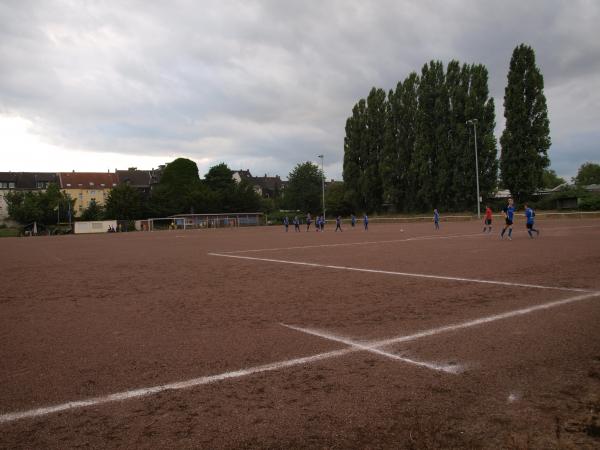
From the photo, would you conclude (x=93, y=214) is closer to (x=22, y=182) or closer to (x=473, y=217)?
(x=22, y=182)

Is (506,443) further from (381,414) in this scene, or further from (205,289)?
(205,289)

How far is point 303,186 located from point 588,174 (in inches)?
3190

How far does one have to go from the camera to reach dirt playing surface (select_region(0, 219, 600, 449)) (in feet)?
10.3

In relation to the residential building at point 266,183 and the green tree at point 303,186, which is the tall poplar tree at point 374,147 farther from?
the residential building at point 266,183

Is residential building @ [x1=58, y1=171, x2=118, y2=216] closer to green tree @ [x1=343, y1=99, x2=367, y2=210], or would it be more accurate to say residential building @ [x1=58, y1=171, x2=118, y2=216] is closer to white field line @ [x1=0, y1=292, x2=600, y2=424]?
green tree @ [x1=343, y1=99, x2=367, y2=210]

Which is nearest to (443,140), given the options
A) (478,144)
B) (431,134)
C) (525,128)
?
(431,134)

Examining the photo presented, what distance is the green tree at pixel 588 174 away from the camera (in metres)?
123

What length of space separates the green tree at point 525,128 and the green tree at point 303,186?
43358 mm

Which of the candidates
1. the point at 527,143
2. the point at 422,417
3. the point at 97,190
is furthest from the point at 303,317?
the point at 97,190

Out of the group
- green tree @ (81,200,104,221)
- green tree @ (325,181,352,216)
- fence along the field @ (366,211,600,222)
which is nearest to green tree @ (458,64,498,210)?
fence along the field @ (366,211,600,222)

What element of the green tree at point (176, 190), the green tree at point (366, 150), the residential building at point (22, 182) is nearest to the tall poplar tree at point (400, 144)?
the green tree at point (366, 150)

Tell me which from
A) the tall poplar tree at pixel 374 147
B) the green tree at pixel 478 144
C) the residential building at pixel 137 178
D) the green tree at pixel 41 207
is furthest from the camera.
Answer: the residential building at pixel 137 178

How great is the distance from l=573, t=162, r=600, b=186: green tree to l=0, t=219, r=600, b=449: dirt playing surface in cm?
13457

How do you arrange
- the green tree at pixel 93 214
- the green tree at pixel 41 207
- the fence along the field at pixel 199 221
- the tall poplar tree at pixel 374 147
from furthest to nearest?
1. the green tree at pixel 93 214
2. the green tree at pixel 41 207
3. the fence along the field at pixel 199 221
4. the tall poplar tree at pixel 374 147
